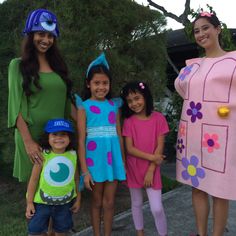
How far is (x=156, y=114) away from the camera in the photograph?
10.5 feet

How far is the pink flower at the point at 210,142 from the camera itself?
2781 mm

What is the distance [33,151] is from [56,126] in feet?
0.78

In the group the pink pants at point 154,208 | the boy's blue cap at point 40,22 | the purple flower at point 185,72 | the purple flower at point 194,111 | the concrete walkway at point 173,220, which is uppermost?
the boy's blue cap at point 40,22

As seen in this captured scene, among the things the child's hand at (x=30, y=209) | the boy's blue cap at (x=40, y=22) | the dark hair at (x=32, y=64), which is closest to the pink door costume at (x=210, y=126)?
the dark hair at (x=32, y=64)

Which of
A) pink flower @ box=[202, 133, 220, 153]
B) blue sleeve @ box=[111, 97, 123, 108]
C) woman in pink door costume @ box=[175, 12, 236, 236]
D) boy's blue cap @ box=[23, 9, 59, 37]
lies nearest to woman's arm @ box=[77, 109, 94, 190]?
blue sleeve @ box=[111, 97, 123, 108]

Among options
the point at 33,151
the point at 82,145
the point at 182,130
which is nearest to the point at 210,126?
the point at 182,130

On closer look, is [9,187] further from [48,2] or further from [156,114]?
[156,114]

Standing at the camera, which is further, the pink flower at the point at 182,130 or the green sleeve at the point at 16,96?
the pink flower at the point at 182,130

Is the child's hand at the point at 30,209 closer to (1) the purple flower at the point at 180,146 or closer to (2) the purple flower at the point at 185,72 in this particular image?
(1) the purple flower at the point at 180,146

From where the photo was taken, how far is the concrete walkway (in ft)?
11.7

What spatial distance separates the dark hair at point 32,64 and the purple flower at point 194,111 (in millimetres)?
967

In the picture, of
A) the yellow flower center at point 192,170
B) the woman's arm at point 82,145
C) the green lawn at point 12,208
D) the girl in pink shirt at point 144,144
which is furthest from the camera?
the green lawn at point 12,208

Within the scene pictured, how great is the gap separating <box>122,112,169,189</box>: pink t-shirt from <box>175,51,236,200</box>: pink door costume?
22cm

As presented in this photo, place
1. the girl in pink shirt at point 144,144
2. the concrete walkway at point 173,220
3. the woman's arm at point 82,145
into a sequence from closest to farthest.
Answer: the woman's arm at point 82,145 → the girl in pink shirt at point 144,144 → the concrete walkway at point 173,220
